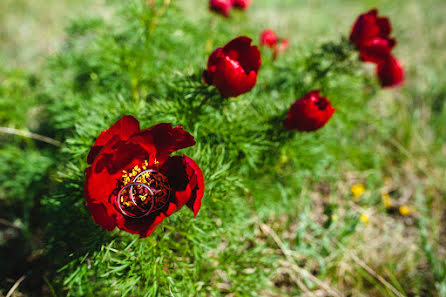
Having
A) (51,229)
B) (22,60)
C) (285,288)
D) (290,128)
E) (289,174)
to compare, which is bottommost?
(285,288)

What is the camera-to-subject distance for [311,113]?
1120 millimetres

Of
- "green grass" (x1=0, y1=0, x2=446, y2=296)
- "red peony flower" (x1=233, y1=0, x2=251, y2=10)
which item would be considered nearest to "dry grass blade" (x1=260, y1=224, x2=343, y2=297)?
"green grass" (x1=0, y1=0, x2=446, y2=296)

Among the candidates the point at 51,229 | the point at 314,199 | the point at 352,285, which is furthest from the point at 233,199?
the point at 314,199

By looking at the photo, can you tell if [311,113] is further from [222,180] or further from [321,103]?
[222,180]

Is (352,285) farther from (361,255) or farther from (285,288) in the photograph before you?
(285,288)

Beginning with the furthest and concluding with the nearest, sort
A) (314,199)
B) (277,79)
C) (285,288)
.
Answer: (314,199) < (277,79) < (285,288)

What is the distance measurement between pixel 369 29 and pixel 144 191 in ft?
4.18

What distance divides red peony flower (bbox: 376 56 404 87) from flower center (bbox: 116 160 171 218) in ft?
4.91

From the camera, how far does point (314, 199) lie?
2096 mm

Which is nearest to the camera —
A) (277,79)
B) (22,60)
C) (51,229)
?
(51,229)

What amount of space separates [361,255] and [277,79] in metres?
1.17

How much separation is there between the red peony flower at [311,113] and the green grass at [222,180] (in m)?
0.18

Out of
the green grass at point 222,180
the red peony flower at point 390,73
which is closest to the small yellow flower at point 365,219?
the green grass at point 222,180

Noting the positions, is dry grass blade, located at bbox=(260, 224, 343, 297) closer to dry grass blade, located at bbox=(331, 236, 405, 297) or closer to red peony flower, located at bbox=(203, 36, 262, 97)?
dry grass blade, located at bbox=(331, 236, 405, 297)
